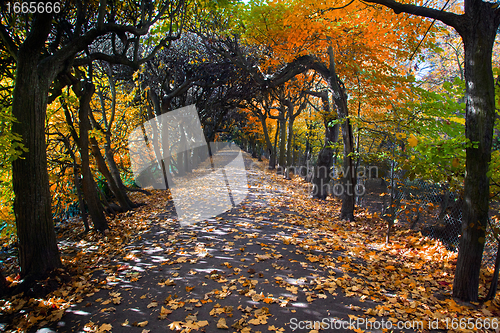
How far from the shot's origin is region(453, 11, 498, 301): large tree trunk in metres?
3.37

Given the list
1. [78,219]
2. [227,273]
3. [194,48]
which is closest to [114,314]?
[227,273]

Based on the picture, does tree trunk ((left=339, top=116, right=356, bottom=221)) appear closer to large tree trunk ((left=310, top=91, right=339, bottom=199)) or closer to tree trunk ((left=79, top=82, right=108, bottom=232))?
large tree trunk ((left=310, top=91, right=339, bottom=199))

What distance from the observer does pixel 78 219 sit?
955 cm

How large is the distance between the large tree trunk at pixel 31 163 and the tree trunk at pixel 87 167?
2.79 meters

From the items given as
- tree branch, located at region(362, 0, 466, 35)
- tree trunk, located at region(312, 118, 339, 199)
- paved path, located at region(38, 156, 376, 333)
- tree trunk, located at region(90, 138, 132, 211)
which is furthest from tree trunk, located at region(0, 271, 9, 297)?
tree trunk, located at region(312, 118, 339, 199)

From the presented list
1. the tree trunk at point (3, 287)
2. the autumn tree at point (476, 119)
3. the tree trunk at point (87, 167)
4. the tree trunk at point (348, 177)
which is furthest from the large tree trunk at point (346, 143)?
the tree trunk at point (3, 287)

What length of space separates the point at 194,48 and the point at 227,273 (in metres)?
12.4

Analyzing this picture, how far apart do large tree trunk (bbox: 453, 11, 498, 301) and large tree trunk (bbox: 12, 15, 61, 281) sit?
6.13 meters

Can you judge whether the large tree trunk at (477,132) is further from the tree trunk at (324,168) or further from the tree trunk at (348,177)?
the tree trunk at (324,168)

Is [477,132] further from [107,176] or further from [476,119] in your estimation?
[107,176]

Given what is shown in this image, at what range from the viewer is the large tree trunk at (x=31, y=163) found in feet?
13.6

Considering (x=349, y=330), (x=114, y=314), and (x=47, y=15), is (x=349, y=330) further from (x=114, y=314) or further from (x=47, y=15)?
(x=47, y=15)

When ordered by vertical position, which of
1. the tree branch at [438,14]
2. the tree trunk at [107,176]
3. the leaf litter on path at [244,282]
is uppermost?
the tree branch at [438,14]

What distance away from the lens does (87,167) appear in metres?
7.07
